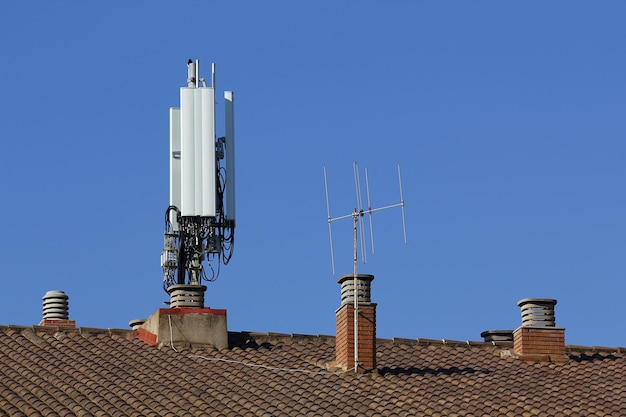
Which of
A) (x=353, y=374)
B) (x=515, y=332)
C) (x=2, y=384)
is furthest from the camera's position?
(x=515, y=332)

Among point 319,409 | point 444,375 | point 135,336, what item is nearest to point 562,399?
point 444,375

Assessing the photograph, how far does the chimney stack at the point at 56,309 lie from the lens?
3881 centimetres

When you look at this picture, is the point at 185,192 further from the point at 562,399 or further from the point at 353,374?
the point at 562,399

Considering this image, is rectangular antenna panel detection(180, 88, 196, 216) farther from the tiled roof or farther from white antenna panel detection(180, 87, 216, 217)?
the tiled roof

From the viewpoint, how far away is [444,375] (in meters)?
36.0

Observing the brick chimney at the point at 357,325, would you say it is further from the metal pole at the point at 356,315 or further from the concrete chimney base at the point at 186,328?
the concrete chimney base at the point at 186,328

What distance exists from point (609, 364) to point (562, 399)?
9.07 feet

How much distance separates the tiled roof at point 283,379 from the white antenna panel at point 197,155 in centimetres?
364

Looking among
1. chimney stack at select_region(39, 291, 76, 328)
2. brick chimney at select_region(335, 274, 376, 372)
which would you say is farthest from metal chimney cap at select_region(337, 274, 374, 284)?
chimney stack at select_region(39, 291, 76, 328)

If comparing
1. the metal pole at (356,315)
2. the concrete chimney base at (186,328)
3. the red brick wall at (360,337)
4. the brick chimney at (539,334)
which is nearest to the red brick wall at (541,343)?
the brick chimney at (539,334)

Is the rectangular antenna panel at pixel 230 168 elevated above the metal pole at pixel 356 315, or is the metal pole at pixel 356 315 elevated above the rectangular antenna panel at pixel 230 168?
the rectangular antenna panel at pixel 230 168

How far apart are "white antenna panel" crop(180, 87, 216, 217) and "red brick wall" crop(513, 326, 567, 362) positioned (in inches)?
276

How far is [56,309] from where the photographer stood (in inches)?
1537

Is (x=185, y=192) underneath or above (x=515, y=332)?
above
